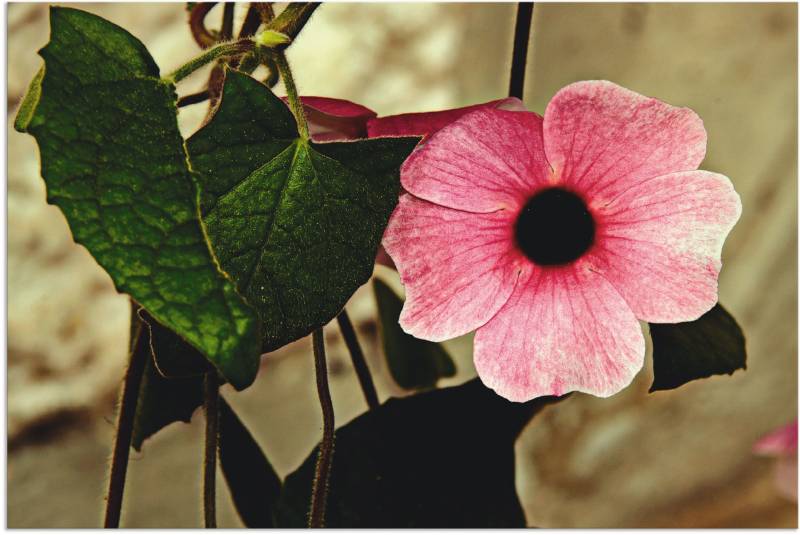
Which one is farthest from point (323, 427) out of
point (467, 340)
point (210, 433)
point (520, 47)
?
point (467, 340)

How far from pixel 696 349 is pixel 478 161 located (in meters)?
0.12

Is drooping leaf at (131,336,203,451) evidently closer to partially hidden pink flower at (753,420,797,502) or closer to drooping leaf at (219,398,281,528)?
drooping leaf at (219,398,281,528)

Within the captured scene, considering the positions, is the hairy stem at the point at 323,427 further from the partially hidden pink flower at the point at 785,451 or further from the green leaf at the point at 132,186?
the partially hidden pink flower at the point at 785,451

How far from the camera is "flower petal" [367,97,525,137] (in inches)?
10.4

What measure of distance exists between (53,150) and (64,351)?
672 millimetres

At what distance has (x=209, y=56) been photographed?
243 millimetres

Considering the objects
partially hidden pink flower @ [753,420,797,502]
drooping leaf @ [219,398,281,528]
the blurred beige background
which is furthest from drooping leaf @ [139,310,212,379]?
the blurred beige background

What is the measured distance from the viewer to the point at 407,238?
0.25 meters

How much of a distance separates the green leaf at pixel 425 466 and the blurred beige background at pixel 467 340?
13.2 inches

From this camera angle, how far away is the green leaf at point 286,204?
0.23 metres

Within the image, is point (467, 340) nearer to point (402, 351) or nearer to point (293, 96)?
point (402, 351)

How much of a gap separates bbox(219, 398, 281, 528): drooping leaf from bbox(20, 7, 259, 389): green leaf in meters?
0.19

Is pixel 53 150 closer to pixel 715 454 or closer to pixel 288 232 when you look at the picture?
pixel 288 232

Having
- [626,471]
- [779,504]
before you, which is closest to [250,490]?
[626,471]
